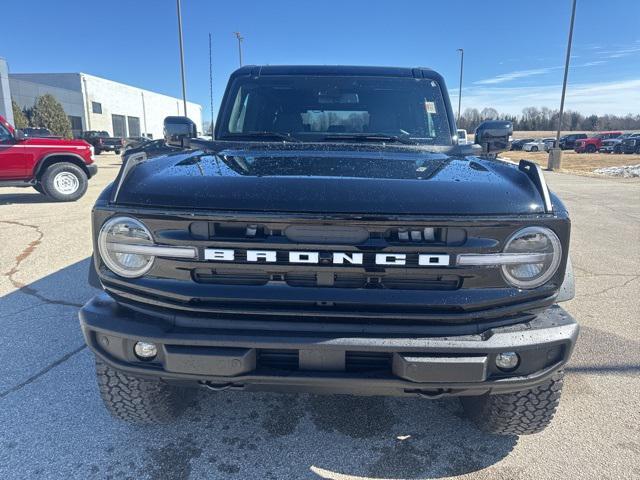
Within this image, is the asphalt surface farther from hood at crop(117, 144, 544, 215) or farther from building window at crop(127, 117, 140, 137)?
building window at crop(127, 117, 140, 137)

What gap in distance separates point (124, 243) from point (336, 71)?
222cm

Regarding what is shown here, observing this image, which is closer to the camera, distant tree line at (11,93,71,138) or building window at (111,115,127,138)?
distant tree line at (11,93,71,138)

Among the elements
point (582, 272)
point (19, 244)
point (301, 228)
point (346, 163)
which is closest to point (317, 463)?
point (301, 228)

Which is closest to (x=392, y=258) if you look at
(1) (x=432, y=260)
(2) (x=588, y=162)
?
(1) (x=432, y=260)

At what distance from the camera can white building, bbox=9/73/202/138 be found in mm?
→ 41938

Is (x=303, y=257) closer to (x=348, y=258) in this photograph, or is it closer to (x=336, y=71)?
(x=348, y=258)

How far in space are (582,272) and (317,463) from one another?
14.7 feet

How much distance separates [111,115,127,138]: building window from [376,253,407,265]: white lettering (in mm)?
56768

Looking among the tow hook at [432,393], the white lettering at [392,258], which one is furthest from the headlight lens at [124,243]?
the tow hook at [432,393]

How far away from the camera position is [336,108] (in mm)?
3266

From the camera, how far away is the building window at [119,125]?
53.1m

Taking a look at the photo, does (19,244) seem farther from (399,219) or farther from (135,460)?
(399,219)

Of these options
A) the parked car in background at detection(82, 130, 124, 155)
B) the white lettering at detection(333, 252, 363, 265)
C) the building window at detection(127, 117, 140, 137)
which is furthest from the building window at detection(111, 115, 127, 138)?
the white lettering at detection(333, 252, 363, 265)

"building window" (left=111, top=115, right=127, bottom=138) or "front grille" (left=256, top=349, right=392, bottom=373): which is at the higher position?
"building window" (left=111, top=115, right=127, bottom=138)
